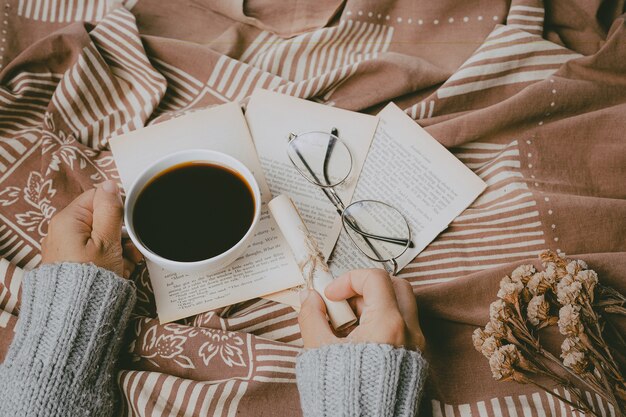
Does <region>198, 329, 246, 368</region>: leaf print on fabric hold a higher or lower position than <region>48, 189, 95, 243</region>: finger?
lower

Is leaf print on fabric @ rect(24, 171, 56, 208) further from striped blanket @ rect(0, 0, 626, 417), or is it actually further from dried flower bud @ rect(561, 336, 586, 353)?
dried flower bud @ rect(561, 336, 586, 353)

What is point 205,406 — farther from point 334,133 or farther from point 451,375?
point 334,133

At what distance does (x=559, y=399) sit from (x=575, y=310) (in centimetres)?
14

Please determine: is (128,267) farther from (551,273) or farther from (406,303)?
(551,273)

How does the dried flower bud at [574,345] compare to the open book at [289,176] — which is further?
the open book at [289,176]

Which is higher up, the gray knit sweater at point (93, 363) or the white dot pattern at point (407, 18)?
the white dot pattern at point (407, 18)

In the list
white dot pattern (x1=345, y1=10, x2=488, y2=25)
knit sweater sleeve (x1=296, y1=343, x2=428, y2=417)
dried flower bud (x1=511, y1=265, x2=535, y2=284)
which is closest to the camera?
knit sweater sleeve (x1=296, y1=343, x2=428, y2=417)

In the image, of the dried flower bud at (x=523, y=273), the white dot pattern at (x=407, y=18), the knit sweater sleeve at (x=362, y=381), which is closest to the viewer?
the knit sweater sleeve at (x=362, y=381)

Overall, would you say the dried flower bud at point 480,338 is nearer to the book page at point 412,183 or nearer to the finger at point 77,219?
the book page at point 412,183

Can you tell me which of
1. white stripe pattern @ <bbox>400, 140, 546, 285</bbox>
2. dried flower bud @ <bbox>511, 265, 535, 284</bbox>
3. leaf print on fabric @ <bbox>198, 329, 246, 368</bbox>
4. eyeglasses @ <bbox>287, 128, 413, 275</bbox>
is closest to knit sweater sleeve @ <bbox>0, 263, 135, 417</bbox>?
leaf print on fabric @ <bbox>198, 329, 246, 368</bbox>

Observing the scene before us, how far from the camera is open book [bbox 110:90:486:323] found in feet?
2.45

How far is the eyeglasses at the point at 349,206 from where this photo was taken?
77cm

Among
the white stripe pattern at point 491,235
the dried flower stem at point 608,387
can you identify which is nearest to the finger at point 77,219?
the white stripe pattern at point 491,235

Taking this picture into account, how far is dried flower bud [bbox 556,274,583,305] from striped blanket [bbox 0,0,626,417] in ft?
0.31
